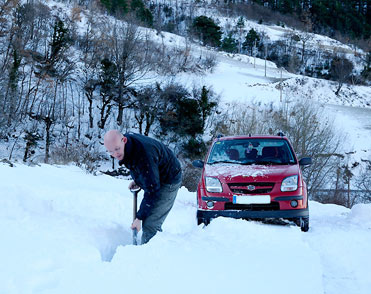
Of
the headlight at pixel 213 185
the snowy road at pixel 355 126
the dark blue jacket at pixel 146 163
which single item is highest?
the dark blue jacket at pixel 146 163

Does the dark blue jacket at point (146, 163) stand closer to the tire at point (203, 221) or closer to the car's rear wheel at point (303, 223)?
the tire at point (203, 221)

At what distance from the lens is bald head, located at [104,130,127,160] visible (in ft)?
10.6

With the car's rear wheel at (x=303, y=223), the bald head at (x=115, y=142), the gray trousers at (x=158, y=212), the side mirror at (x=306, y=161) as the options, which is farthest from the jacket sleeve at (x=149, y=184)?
the side mirror at (x=306, y=161)

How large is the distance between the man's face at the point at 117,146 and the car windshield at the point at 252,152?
334cm

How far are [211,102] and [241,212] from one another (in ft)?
90.9

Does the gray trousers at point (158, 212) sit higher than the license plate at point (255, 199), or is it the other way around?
the gray trousers at point (158, 212)

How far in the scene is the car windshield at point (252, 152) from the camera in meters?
6.34

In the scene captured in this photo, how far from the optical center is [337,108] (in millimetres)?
43531

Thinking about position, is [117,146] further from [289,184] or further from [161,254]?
[289,184]

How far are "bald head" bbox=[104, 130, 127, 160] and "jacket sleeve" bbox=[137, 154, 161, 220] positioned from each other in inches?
10.6

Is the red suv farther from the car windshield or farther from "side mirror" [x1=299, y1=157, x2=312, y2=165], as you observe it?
the car windshield

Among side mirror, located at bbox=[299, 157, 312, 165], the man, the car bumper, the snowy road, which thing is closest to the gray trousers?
the man

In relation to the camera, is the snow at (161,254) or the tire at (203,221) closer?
the snow at (161,254)

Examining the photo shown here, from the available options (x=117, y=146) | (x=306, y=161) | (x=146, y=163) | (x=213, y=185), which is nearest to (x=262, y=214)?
(x=213, y=185)
